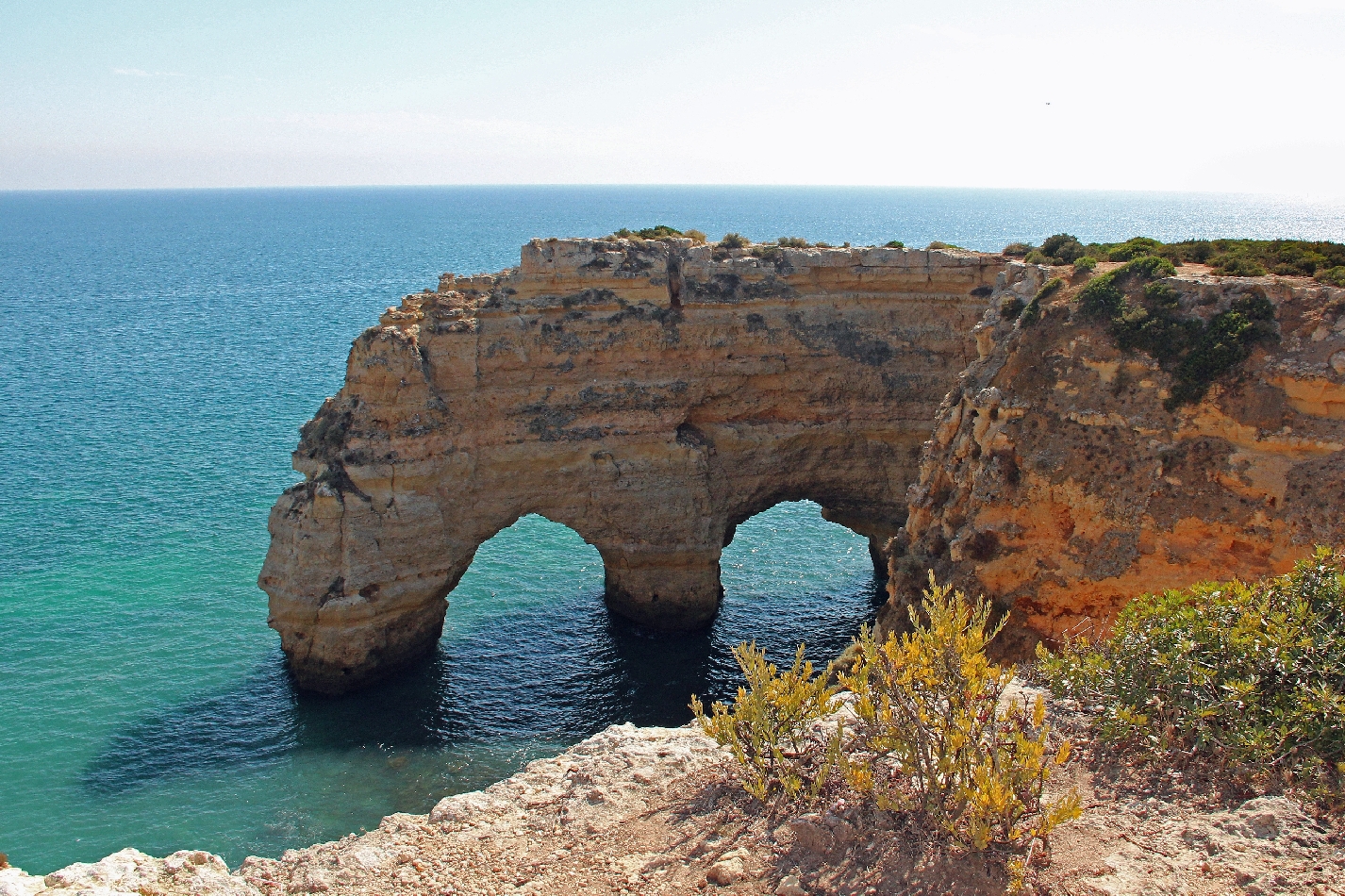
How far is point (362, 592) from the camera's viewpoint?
102 feet

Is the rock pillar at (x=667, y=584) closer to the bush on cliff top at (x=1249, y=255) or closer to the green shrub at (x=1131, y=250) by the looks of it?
the green shrub at (x=1131, y=250)

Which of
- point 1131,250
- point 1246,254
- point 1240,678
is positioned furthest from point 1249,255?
point 1240,678

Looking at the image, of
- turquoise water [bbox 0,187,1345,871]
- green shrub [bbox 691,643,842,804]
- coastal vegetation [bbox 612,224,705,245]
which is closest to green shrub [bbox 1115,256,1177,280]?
green shrub [bbox 691,643,842,804]

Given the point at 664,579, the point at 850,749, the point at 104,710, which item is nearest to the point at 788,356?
the point at 664,579

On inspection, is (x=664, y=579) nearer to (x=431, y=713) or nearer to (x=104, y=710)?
(x=431, y=713)

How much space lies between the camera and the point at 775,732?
12586 millimetres

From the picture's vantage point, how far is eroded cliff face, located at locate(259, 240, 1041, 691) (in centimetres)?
3097

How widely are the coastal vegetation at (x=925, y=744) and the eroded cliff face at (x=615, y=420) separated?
20.1 meters

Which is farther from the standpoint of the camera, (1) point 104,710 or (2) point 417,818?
(1) point 104,710

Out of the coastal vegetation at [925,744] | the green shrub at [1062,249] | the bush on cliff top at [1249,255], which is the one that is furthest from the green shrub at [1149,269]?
the coastal vegetation at [925,744]

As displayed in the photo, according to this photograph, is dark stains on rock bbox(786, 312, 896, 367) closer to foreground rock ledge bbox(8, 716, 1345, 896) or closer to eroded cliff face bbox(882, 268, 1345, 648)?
eroded cliff face bbox(882, 268, 1345, 648)

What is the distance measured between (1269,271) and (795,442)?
16726 mm

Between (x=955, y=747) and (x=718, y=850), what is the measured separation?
3442 mm

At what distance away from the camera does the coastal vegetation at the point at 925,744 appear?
10.3 m
